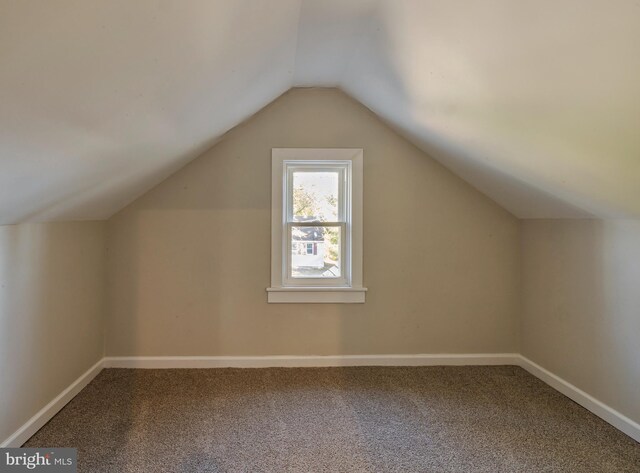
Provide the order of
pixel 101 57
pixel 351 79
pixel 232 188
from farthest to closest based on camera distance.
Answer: pixel 232 188 → pixel 351 79 → pixel 101 57

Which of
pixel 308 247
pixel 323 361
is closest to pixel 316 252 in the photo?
pixel 308 247

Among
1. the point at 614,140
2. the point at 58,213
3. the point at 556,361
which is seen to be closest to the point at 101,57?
the point at 58,213

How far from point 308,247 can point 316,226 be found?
0.62 ft

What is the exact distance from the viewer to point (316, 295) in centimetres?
304

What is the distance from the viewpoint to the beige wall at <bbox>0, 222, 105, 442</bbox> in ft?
6.27

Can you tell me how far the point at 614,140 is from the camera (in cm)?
147

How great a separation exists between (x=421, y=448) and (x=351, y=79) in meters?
2.37

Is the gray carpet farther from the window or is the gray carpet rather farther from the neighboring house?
the neighboring house

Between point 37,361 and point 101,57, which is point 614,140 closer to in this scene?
point 101,57

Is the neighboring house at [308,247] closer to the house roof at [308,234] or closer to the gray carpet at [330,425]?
the house roof at [308,234]

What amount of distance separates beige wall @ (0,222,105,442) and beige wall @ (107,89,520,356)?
272mm
